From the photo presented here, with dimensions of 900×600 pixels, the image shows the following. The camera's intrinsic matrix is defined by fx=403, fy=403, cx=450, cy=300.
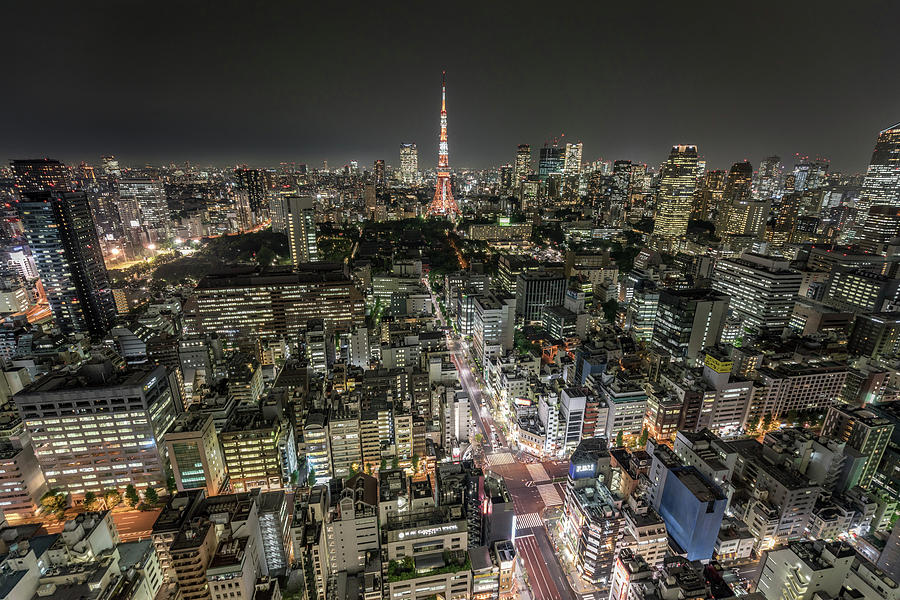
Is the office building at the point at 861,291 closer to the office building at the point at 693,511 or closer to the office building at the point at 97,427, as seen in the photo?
the office building at the point at 693,511

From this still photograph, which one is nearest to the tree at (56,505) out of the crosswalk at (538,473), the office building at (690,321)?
the crosswalk at (538,473)

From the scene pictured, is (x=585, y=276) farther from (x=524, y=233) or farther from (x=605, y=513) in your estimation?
(x=605, y=513)

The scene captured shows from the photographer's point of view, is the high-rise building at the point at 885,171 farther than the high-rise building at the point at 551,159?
No

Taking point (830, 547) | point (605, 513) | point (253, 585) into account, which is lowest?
point (253, 585)

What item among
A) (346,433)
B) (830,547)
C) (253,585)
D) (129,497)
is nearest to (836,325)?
(830,547)

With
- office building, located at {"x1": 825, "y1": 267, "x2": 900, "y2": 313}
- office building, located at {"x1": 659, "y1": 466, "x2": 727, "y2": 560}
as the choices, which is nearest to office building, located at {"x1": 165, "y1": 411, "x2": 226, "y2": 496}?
office building, located at {"x1": 659, "y1": 466, "x2": 727, "y2": 560}

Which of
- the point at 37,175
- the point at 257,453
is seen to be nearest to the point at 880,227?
the point at 257,453

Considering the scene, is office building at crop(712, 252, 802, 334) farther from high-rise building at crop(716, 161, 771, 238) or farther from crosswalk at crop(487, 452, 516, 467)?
high-rise building at crop(716, 161, 771, 238)
